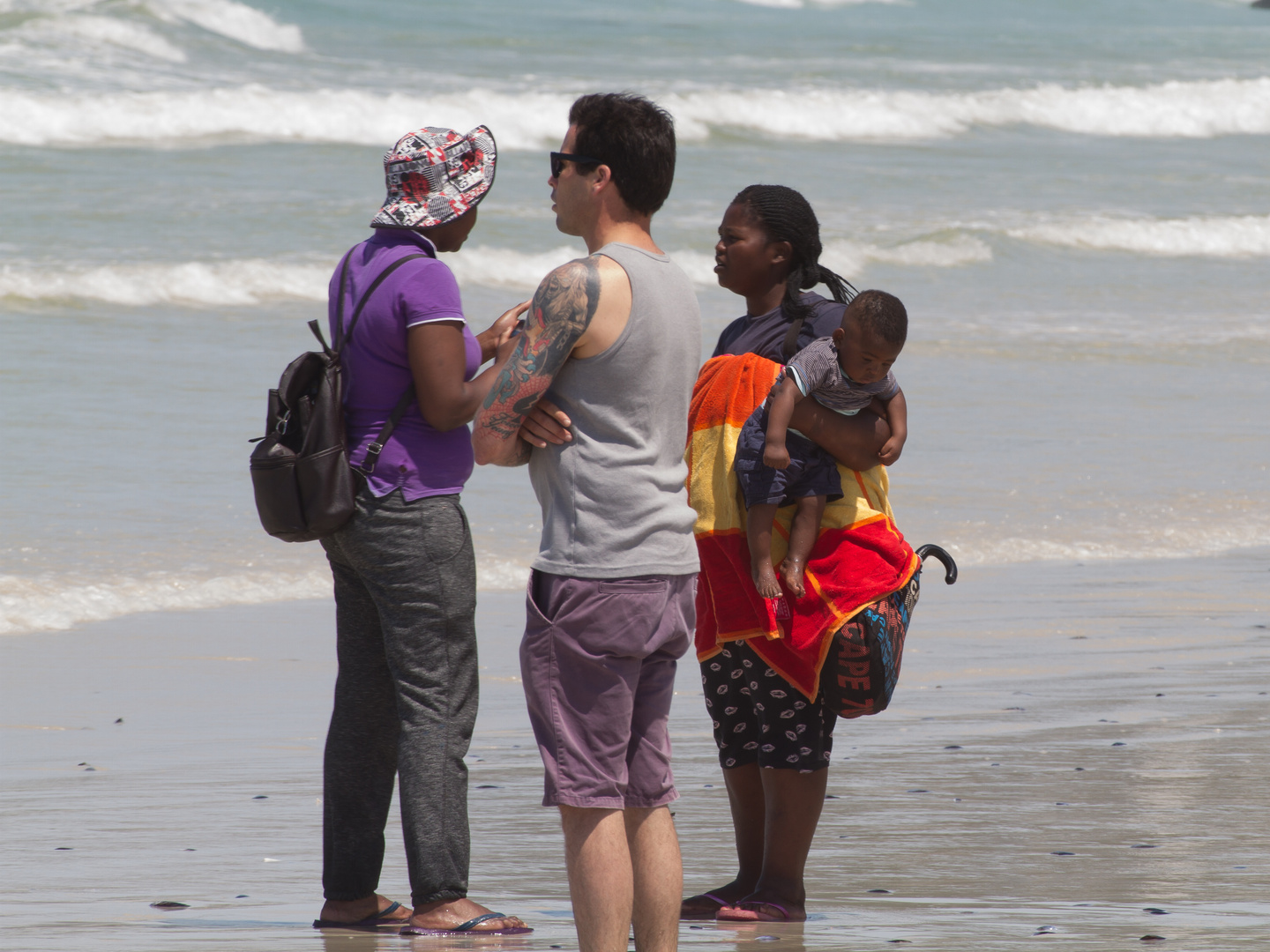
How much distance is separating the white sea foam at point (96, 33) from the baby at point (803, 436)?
87.6 ft

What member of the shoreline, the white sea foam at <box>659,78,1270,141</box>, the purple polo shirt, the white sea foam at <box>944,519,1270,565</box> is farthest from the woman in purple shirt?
the white sea foam at <box>659,78,1270,141</box>

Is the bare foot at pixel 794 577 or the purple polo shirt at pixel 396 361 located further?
the bare foot at pixel 794 577

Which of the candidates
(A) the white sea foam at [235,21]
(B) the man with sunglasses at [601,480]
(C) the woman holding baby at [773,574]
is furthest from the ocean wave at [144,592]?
(A) the white sea foam at [235,21]

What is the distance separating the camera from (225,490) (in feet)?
30.3

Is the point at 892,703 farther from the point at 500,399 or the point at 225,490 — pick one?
the point at 225,490

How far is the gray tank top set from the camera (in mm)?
3016

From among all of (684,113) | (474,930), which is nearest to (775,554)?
(474,930)

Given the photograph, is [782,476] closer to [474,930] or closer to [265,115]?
[474,930]

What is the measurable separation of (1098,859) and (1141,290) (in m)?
15.6

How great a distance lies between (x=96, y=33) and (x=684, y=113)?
988 centimetres

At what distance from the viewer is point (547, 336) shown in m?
2.97

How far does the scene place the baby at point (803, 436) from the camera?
3697 mm

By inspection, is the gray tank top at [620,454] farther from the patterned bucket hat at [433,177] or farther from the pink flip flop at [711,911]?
the pink flip flop at [711,911]

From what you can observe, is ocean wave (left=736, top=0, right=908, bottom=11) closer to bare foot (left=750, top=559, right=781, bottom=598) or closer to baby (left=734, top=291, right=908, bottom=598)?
baby (left=734, top=291, right=908, bottom=598)
